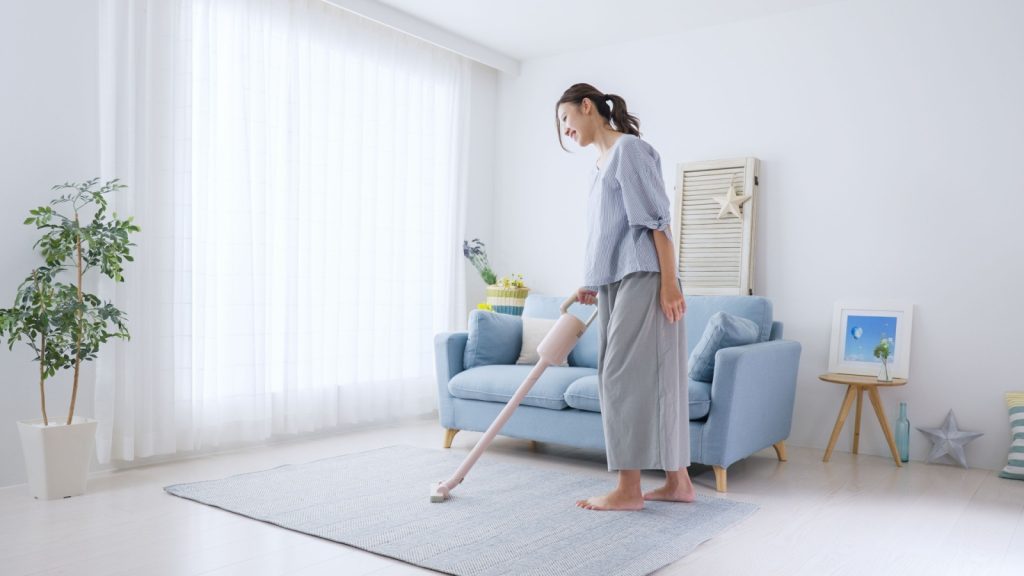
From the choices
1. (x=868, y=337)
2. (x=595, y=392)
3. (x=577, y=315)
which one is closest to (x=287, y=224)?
(x=577, y=315)

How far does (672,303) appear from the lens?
2711 millimetres

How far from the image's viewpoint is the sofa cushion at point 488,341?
13.4ft

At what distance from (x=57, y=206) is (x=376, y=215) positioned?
5.90ft

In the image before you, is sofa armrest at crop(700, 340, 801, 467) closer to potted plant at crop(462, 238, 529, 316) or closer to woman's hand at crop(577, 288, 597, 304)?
woman's hand at crop(577, 288, 597, 304)

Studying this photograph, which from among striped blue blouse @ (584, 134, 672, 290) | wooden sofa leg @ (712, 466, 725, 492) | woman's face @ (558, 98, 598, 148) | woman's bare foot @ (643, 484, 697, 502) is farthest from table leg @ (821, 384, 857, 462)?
woman's face @ (558, 98, 598, 148)

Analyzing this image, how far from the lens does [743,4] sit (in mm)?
4344

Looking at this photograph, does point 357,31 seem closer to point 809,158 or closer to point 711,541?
point 809,158

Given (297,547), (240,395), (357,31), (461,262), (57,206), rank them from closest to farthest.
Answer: (297,547) → (57,206) → (240,395) → (357,31) → (461,262)

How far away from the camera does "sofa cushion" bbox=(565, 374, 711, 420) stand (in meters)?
3.26

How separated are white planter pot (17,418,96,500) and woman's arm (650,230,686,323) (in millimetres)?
2242

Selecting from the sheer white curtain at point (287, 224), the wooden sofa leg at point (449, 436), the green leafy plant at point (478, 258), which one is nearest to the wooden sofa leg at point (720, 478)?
the wooden sofa leg at point (449, 436)

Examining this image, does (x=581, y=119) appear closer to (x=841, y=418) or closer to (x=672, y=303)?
(x=672, y=303)

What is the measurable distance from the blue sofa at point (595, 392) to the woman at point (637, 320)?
17.8 inches

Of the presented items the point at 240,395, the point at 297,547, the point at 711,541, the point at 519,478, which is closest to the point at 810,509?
the point at 711,541
